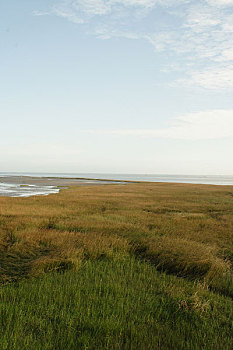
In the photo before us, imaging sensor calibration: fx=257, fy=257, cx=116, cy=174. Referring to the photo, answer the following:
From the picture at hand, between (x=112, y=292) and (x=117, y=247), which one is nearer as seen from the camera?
(x=112, y=292)

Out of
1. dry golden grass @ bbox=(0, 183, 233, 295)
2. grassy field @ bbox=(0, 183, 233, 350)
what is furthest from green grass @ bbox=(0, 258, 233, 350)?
dry golden grass @ bbox=(0, 183, 233, 295)

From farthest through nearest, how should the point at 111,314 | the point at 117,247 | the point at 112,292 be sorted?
the point at 117,247, the point at 112,292, the point at 111,314

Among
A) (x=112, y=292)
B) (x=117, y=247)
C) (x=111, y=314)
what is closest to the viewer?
(x=111, y=314)

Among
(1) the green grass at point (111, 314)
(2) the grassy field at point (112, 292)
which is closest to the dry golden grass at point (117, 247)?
(2) the grassy field at point (112, 292)

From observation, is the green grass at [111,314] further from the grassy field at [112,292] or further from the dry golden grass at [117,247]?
the dry golden grass at [117,247]

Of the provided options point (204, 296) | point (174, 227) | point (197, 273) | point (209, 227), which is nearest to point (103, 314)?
point (204, 296)

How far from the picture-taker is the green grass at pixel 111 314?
400 centimetres

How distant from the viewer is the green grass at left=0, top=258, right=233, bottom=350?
4.00 meters

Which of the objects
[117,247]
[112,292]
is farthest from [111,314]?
[117,247]

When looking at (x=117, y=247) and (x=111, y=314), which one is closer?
(x=111, y=314)

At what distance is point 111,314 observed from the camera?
4832 millimetres

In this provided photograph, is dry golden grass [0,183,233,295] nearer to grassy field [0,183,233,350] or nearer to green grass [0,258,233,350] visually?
grassy field [0,183,233,350]

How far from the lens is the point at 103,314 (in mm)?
4621

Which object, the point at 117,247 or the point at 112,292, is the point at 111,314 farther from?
the point at 117,247
